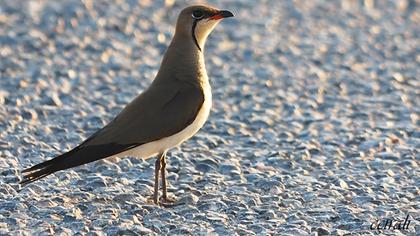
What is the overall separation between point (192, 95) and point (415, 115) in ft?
12.2

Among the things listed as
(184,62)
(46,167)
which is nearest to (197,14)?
(184,62)

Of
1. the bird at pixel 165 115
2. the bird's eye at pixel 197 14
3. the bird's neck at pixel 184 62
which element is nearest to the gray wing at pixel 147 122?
the bird at pixel 165 115

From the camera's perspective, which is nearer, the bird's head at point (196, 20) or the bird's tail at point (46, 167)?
the bird's tail at point (46, 167)

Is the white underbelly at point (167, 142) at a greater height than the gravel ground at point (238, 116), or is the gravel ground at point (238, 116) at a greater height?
the white underbelly at point (167, 142)

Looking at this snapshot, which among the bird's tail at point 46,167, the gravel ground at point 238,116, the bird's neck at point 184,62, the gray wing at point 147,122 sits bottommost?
the gravel ground at point 238,116

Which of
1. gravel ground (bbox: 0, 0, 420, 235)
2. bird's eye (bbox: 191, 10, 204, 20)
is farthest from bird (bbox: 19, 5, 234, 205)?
gravel ground (bbox: 0, 0, 420, 235)

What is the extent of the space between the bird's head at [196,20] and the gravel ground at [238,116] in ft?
4.50

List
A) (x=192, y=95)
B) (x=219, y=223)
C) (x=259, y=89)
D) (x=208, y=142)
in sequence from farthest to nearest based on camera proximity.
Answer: (x=259, y=89) → (x=208, y=142) → (x=192, y=95) → (x=219, y=223)

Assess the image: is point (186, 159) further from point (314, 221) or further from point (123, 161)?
point (314, 221)

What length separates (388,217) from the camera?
8008 mm

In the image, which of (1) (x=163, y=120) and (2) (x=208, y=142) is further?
(2) (x=208, y=142)

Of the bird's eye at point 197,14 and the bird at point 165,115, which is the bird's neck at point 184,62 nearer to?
the bird at point 165,115

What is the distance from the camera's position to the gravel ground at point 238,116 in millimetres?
8055

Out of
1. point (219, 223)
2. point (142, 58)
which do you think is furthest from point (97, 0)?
point (219, 223)
